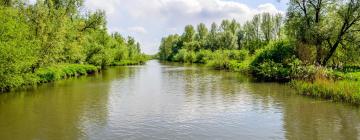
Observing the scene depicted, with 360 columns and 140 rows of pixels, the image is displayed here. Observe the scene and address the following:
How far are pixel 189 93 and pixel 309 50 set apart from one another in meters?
14.4

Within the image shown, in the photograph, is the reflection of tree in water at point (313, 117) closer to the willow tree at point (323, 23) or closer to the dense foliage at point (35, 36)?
the willow tree at point (323, 23)

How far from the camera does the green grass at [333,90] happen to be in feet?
83.3

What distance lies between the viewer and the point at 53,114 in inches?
920

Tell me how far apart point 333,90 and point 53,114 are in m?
18.8

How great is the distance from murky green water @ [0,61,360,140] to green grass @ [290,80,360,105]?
3.43ft

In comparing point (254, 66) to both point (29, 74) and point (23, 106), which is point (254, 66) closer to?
point (29, 74)

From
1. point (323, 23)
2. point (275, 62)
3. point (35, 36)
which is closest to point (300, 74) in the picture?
point (323, 23)

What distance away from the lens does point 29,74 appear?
3741cm

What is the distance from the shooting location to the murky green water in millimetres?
18062

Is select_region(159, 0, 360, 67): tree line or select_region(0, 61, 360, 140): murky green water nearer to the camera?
select_region(0, 61, 360, 140): murky green water

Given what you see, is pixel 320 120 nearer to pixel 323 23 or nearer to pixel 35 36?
pixel 323 23

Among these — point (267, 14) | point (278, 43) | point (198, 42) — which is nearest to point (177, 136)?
point (278, 43)

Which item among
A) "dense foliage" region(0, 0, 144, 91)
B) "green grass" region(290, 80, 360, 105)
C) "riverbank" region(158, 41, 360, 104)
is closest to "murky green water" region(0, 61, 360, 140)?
"green grass" region(290, 80, 360, 105)

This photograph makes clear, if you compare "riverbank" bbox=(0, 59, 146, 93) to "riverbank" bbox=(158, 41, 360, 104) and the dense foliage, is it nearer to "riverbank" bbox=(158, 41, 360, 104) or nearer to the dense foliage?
the dense foliage
